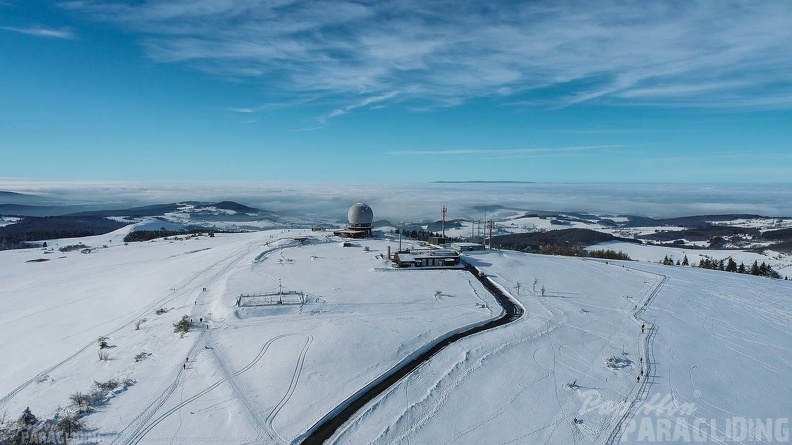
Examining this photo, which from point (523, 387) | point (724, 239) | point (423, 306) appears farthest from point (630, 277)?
point (724, 239)

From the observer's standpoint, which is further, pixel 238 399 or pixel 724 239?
pixel 724 239

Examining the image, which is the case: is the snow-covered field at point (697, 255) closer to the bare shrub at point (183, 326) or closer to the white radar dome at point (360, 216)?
the white radar dome at point (360, 216)

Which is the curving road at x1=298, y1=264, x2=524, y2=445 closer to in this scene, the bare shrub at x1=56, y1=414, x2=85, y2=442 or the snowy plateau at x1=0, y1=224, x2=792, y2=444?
the snowy plateau at x1=0, y1=224, x2=792, y2=444

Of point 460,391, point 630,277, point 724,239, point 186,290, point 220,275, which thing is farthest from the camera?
point 724,239

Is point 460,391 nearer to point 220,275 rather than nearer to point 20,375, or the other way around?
point 20,375

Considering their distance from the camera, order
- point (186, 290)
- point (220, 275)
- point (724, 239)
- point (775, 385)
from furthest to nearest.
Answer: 1. point (724, 239)
2. point (220, 275)
3. point (186, 290)
4. point (775, 385)

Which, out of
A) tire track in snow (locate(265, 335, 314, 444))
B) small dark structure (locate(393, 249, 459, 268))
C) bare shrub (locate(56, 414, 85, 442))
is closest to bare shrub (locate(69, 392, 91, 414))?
bare shrub (locate(56, 414, 85, 442))

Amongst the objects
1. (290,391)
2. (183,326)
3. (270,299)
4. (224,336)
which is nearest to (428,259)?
(270,299)

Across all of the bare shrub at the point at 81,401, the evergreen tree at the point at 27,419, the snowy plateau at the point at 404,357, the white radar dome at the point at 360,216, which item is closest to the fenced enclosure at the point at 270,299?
the snowy plateau at the point at 404,357
